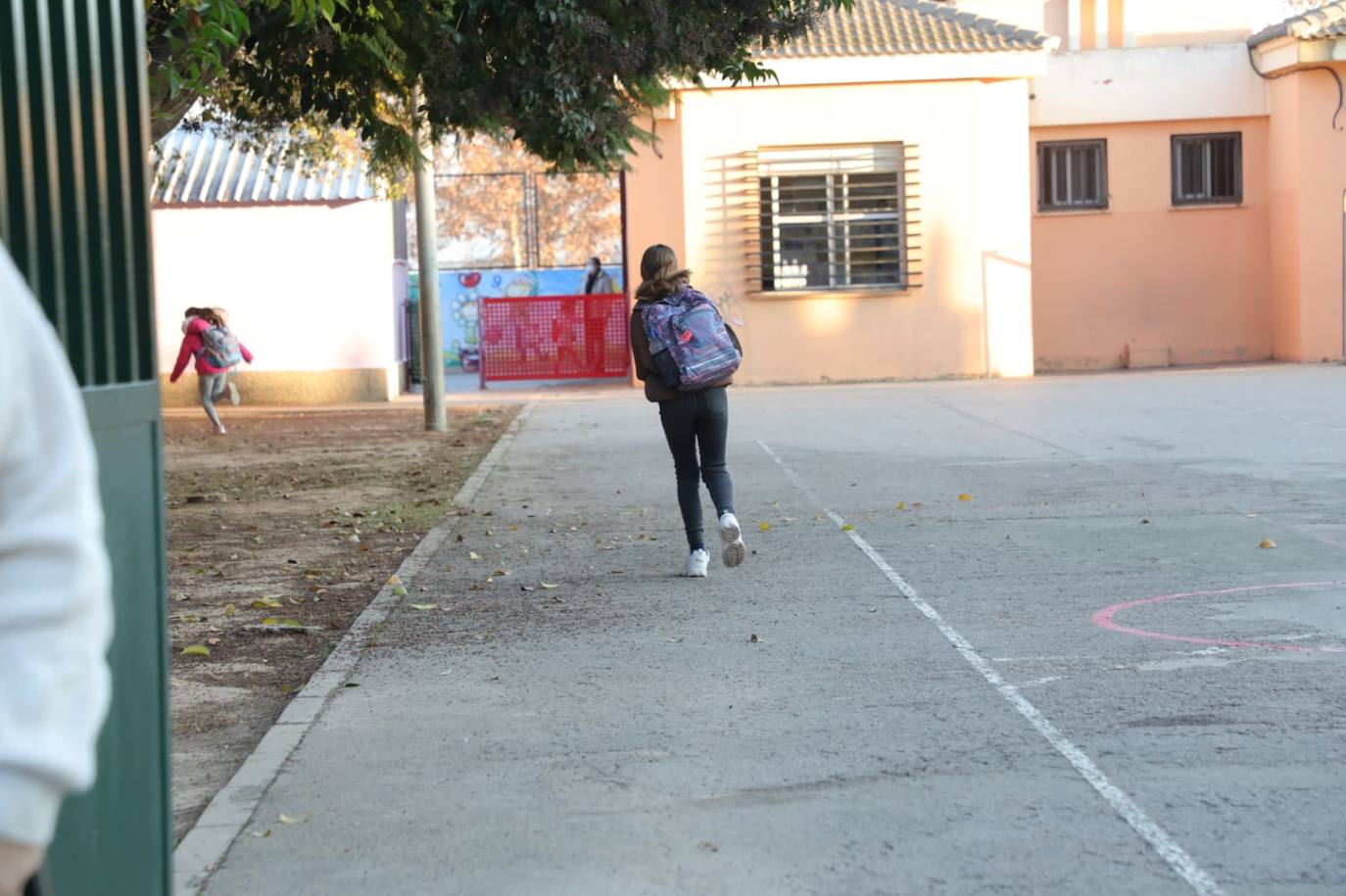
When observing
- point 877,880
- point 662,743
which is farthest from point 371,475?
point 877,880

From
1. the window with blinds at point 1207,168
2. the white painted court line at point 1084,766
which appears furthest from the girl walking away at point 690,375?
the window with blinds at point 1207,168

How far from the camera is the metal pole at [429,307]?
20.2m

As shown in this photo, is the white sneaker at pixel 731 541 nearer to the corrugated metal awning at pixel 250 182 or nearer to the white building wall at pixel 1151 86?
the corrugated metal awning at pixel 250 182

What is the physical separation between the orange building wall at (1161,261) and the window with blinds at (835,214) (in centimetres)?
466

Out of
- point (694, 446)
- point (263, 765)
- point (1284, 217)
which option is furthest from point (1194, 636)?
point (1284, 217)

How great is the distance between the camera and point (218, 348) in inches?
830

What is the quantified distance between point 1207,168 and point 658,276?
78.4 feet

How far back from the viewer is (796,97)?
89.5 feet

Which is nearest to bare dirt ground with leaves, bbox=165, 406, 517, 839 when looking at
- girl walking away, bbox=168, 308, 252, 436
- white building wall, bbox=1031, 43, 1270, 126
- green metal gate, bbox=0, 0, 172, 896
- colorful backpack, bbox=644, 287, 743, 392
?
girl walking away, bbox=168, 308, 252, 436

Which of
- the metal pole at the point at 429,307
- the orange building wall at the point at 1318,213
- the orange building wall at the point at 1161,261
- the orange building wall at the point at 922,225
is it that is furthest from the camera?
the orange building wall at the point at 1161,261

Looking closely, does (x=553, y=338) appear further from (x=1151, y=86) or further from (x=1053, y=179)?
(x=1151, y=86)

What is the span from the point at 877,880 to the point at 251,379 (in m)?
23.6

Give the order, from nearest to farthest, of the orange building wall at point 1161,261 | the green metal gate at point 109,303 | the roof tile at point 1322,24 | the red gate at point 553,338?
the green metal gate at point 109,303 < the roof tile at point 1322,24 < the red gate at point 553,338 < the orange building wall at point 1161,261

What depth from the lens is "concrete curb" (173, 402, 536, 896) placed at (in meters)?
A: 4.56
